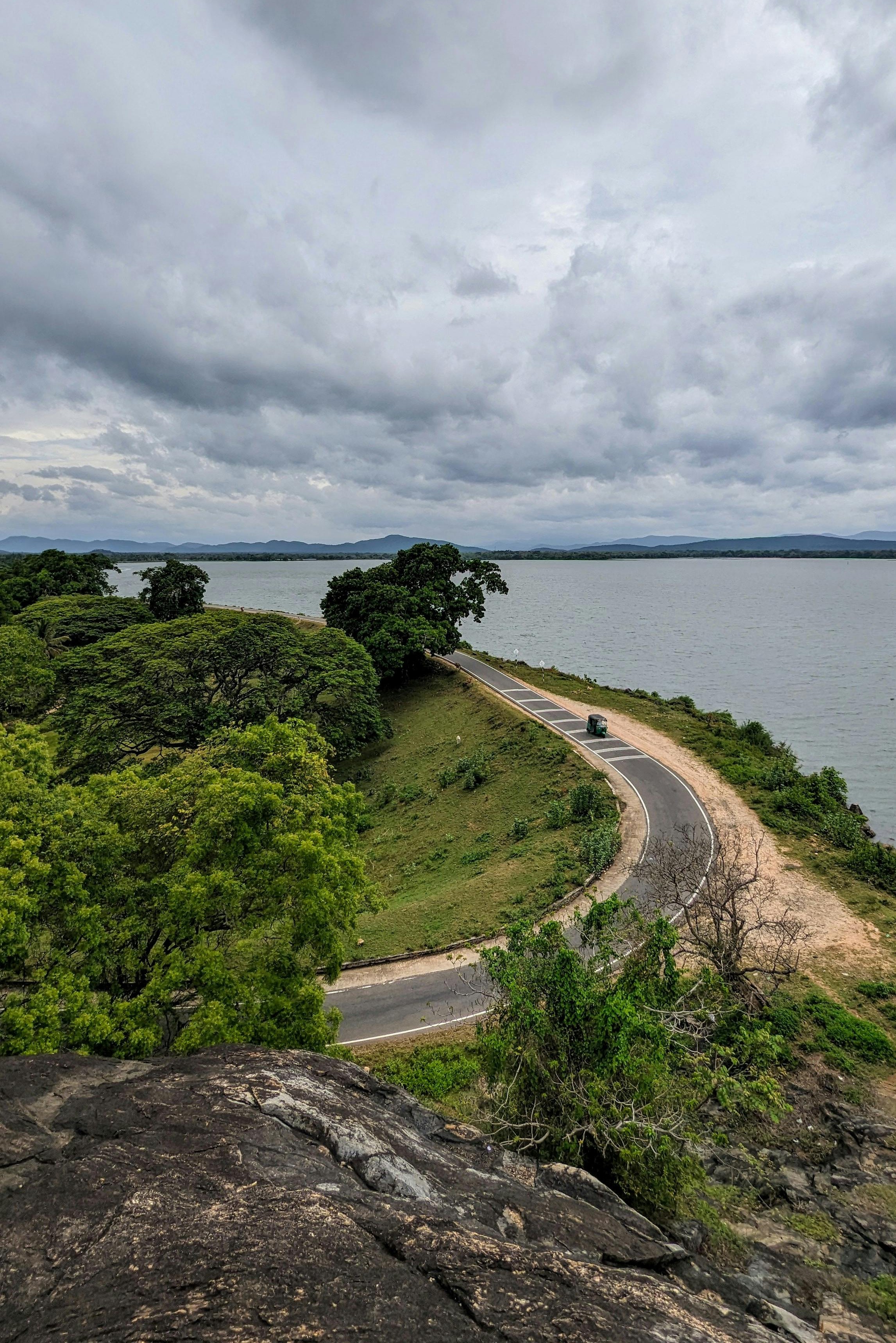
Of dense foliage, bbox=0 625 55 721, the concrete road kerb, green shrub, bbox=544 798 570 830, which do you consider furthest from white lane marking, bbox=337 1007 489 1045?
dense foliage, bbox=0 625 55 721

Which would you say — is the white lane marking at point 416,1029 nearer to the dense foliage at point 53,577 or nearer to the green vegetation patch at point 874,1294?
the green vegetation patch at point 874,1294

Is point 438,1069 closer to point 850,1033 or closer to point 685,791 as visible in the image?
point 850,1033

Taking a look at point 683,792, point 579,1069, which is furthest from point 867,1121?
point 683,792

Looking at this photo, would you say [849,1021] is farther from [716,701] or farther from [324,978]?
[716,701]

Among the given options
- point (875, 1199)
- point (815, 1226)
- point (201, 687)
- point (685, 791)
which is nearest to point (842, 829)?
point (685, 791)

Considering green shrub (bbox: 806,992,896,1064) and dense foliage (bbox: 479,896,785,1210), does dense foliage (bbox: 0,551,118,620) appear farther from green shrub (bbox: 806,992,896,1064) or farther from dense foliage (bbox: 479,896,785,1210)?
green shrub (bbox: 806,992,896,1064)

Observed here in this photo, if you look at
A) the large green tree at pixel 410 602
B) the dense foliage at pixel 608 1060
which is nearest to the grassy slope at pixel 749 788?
the large green tree at pixel 410 602
